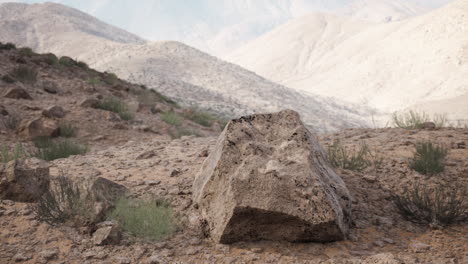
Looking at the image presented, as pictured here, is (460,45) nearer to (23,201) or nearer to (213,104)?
(213,104)

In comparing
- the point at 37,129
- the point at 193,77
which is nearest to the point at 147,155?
the point at 37,129

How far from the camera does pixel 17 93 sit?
9.25 meters

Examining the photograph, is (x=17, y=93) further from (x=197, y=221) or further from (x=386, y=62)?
(x=386, y=62)

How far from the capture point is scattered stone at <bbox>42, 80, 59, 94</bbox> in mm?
10516

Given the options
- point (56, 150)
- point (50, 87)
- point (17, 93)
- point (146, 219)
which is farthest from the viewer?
point (50, 87)

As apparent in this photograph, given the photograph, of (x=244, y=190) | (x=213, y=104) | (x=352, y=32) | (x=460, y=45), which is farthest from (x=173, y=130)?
(x=352, y=32)

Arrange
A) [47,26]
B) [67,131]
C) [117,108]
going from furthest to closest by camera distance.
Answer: [47,26] → [117,108] → [67,131]

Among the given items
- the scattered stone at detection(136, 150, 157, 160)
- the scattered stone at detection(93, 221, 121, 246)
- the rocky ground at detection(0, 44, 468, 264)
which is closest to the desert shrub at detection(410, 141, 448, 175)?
the rocky ground at detection(0, 44, 468, 264)

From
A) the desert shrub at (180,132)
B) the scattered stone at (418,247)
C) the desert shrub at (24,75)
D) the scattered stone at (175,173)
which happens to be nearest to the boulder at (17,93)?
the desert shrub at (24,75)

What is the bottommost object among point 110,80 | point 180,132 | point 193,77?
point 180,132

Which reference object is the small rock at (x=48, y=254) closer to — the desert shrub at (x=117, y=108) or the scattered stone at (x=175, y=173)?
the scattered stone at (x=175, y=173)

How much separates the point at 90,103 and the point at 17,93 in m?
1.60

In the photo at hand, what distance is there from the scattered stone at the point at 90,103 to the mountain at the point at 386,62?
29.9 meters

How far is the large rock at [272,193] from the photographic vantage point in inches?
119
